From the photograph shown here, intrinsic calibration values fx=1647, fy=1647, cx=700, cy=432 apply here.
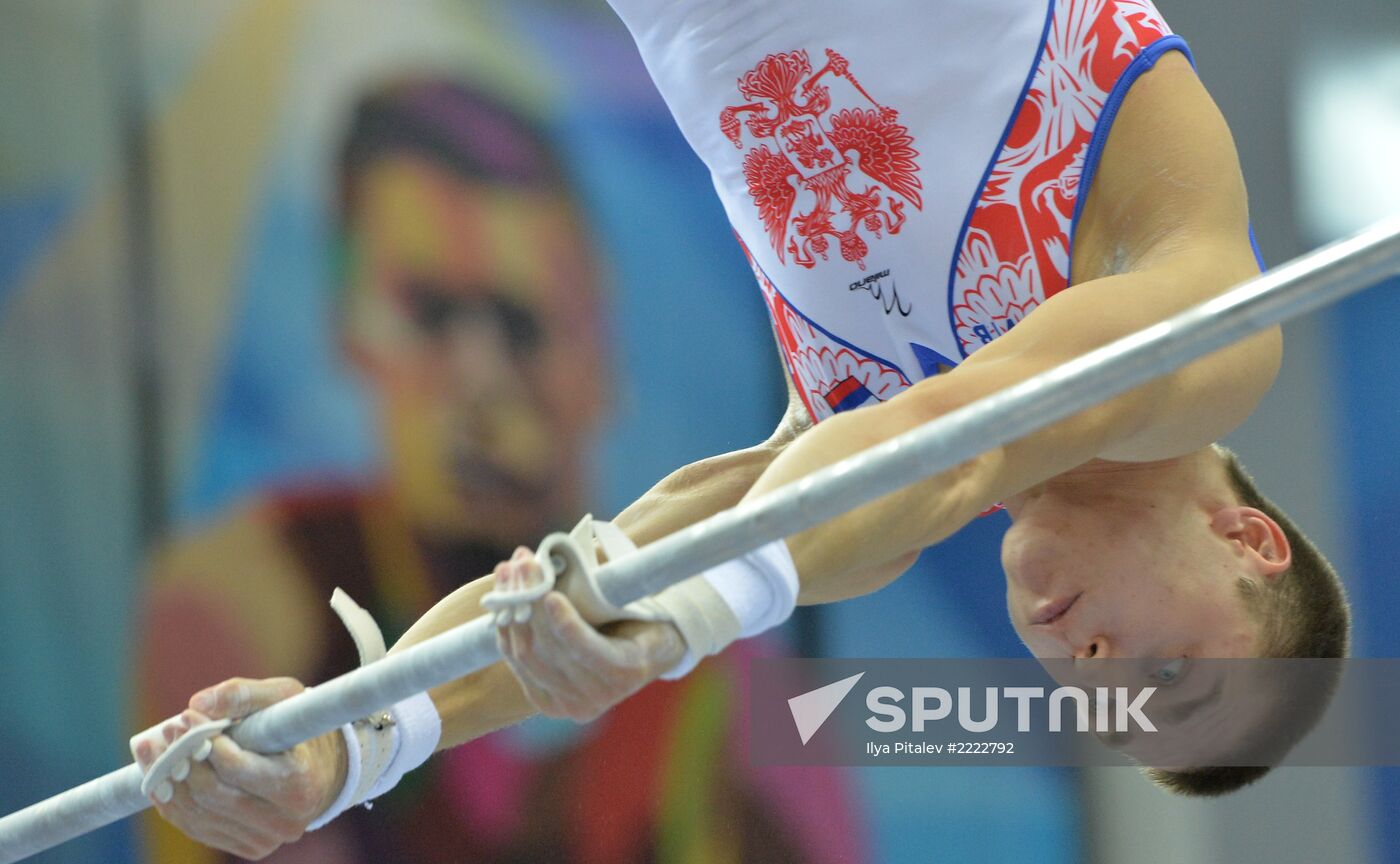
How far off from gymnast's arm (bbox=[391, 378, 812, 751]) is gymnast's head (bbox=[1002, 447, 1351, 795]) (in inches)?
12.8

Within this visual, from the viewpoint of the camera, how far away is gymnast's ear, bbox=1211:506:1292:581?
5.81 ft

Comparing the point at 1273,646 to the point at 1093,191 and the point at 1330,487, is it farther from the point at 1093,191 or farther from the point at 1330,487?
the point at 1330,487

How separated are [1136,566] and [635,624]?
72cm

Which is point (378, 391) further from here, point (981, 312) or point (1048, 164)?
point (1048, 164)

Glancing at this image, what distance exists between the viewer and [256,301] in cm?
286

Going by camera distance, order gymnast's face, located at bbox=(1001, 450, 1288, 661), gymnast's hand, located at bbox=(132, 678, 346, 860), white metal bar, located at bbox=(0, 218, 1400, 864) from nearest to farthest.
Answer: white metal bar, located at bbox=(0, 218, 1400, 864) → gymnast's hand, located at bbox=(132, 678, 346, 860) → gymnast's face, located at bbox=(1001, 450, 1288, 661)

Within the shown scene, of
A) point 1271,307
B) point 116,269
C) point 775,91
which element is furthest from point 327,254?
point 1271,307

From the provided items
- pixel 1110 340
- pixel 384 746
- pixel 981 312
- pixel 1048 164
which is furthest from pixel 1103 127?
pixel 384 746

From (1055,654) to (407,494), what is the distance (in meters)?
1.39

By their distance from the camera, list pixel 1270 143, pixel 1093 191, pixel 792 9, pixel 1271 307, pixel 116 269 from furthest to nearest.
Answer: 1. pixel 1270 143
2. pixel 116 269
3. pixel 792 9
4. pixel 1093 191
5. pixel 1271 307

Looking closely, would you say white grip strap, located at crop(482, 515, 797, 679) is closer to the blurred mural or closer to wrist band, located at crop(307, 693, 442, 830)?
wrist band, located at crop(307, 693, 442, 830)

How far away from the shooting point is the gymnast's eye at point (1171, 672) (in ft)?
5.74

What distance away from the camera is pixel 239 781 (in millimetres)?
1298

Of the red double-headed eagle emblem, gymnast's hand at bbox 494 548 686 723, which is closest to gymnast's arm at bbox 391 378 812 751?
A: gymnast's hand at bbox 494 548 686 723
